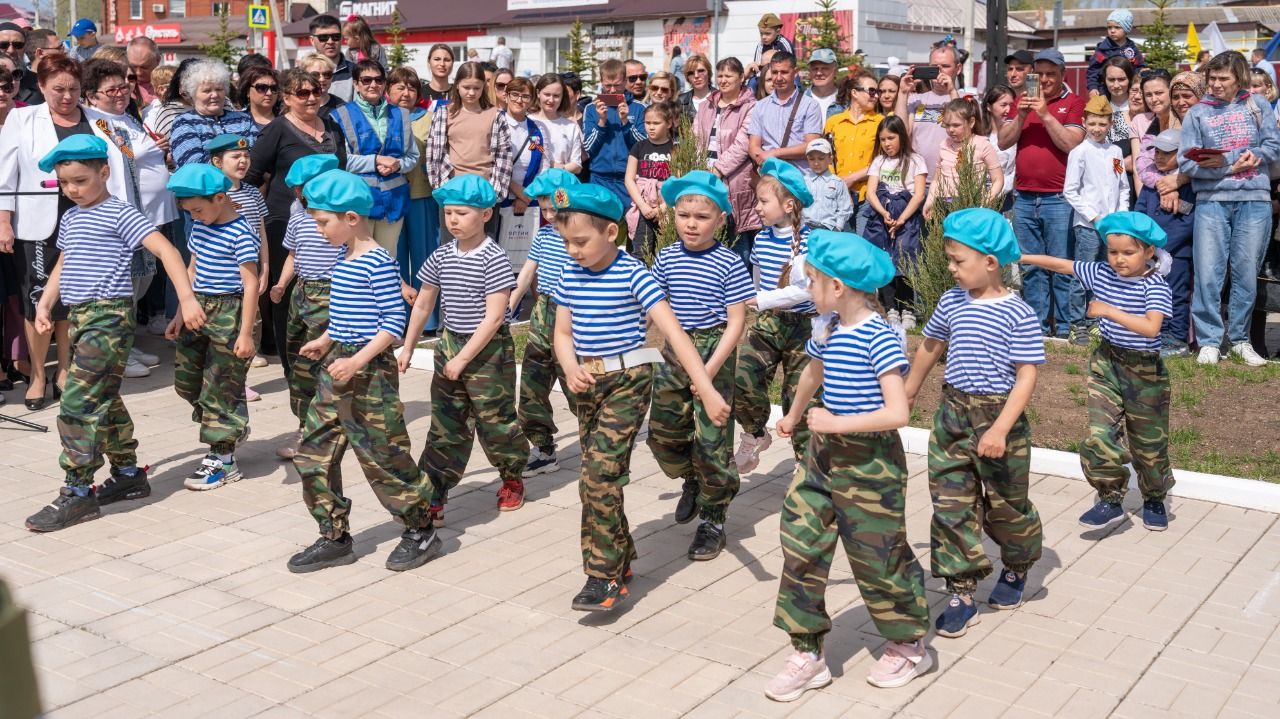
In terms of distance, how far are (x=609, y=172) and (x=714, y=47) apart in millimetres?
26830

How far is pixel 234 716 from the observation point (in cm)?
472

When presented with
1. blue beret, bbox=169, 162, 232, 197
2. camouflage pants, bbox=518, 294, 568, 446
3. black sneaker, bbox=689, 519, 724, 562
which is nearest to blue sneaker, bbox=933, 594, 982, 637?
black sneaker, bbox=689, 519, 724, 562

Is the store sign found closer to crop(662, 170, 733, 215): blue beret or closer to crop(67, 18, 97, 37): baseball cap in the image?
crop(67, 18, 97, 37): baseball cap

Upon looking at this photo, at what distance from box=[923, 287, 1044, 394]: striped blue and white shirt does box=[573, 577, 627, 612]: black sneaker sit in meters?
1.68

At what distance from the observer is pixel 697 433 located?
641 centimetres

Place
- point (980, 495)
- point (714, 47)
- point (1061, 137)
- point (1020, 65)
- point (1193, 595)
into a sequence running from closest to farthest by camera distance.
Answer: point (980, 495), point (1193, 595), point (1061, 137), point (1020, 65), point (714, 47)

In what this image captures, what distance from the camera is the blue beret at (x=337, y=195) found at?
245 inches

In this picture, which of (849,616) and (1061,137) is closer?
(849,616)

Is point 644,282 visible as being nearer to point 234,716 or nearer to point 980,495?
point 980,495

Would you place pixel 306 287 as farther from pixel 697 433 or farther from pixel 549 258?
pixel 697 433

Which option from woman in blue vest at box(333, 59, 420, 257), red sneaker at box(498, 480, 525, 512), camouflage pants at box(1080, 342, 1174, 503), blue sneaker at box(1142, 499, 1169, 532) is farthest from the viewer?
woman in blue vest at box(333, 59, 420, 257)

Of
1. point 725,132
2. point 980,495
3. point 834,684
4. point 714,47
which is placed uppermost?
point 714,47

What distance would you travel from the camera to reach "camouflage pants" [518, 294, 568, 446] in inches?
300

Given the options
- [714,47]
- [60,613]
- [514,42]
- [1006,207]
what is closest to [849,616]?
[60,613]
